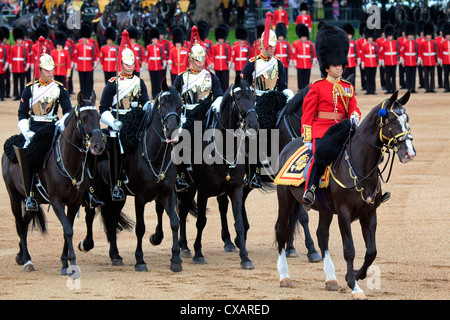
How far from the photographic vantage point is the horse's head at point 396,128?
650 cm

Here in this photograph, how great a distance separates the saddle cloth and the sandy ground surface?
788 millimetres

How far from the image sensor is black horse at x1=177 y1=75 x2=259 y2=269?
826cm

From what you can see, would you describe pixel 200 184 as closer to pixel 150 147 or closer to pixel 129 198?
pixel 150 147

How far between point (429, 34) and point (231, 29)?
11534 mm

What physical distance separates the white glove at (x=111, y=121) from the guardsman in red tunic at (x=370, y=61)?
13.4 meters

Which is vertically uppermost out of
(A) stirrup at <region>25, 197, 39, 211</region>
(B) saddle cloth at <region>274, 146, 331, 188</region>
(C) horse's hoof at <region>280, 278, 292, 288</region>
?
(B) saddle cloth at <region>274, 146, 331, 188</region>

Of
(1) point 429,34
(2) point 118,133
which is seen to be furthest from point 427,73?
(2) point 118,133

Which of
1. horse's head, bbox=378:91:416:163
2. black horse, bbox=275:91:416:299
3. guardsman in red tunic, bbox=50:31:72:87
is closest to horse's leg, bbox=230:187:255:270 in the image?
black horse, bbox=275:91:416:299

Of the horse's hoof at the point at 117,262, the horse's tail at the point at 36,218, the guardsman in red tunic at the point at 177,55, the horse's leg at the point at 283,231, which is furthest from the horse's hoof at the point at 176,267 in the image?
the guardsman in red tunic at the point at 177,55

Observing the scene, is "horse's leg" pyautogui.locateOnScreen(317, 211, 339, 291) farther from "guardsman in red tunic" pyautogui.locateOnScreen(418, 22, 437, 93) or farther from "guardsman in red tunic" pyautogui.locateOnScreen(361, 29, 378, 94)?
"guardsman in red tunic" pyautogui.locateOnScreen(418, 22, 437, 93)

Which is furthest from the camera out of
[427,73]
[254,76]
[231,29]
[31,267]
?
[231,29]

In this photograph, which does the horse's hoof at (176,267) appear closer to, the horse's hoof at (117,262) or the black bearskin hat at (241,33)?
the horse's hoof at (117,262)

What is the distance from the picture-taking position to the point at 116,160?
8.55 m

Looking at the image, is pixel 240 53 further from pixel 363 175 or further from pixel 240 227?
pixel 363 175
